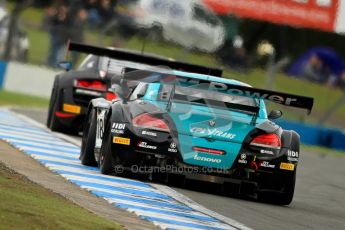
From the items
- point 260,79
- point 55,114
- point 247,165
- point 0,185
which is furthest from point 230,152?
point 260,79

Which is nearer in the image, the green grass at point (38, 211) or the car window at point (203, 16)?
the green grass at point (38, 211)

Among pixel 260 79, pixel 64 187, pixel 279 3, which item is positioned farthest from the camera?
pixel 279 3

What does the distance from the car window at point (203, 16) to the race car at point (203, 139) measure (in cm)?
1931

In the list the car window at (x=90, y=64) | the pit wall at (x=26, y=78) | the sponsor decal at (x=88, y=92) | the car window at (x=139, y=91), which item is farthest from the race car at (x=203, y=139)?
the pit wall at (x=26, y=78)

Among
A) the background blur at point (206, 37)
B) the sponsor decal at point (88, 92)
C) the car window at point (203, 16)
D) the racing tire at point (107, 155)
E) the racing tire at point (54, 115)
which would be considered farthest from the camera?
the car window at point (203, 16)

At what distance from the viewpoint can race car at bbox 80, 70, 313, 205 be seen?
1123 cm

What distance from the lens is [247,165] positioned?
1132 cm

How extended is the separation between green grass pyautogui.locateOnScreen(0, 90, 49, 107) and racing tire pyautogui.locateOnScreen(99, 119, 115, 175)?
1195 centimetres

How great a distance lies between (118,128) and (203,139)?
0.85m

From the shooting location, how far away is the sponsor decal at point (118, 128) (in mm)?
11289

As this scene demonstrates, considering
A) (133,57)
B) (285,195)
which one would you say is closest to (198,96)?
(285,195)

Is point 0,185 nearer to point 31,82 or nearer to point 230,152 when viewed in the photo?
point 230,152

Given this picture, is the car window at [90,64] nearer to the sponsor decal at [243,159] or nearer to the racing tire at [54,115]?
the racing tire at [54,115]

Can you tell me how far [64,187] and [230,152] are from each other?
1.92 metres
